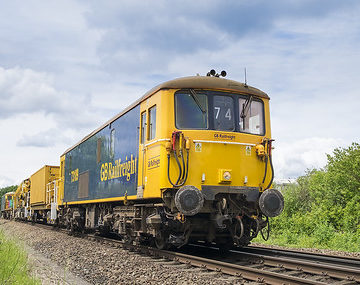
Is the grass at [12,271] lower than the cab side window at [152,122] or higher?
lower

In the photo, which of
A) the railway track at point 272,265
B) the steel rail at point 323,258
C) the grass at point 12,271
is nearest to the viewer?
the grass at point 12,271

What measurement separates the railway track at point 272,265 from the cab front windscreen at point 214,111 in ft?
8.67

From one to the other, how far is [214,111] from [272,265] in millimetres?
3247

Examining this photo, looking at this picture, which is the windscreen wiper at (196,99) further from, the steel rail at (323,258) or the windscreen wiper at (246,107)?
the steel rail at (323,258)

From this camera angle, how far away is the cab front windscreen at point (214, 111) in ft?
28.6

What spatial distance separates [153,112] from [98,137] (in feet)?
15.8

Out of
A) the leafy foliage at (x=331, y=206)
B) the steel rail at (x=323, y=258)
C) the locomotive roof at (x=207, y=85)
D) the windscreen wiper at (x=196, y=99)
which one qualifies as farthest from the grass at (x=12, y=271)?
the leafy foliage at (x=331, y=206)

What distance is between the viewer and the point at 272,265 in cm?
769

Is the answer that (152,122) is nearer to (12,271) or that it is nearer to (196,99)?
(196,99)

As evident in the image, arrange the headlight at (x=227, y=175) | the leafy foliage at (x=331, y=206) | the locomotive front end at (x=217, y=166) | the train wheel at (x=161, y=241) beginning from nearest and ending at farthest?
the locomotive front end at (x=217, y=166)
the headlight at (x=227, y=175)
the train wheel at (x=161, y=241)
the leafy foliage at (x=331, y=206)

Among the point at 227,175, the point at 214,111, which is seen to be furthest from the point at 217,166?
the point at 214,111

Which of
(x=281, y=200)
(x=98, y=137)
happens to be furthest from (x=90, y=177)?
(x=281, y=200)

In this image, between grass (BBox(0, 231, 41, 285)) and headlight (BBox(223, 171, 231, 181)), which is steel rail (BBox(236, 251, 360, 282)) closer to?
headlight (BBox(223, 171, 231, 181))

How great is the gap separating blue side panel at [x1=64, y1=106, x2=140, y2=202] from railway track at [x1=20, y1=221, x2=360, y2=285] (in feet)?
5.59
